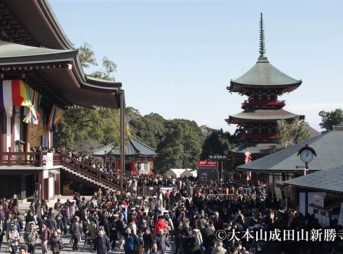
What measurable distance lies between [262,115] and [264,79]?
554cm

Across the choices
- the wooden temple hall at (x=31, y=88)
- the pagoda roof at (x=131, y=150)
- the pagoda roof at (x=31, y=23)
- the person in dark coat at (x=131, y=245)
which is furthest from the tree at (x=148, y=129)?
the person in dark coat at (x=131, y=245)

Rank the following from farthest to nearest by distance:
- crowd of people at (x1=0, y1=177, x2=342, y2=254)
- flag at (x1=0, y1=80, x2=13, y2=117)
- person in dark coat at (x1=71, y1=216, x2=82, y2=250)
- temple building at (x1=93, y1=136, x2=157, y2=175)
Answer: temple building at (x1=93, y1=136, x2=157, y2=175)
flag at (x1=0, y1=80, x2=13, y2=117)
person in dark coat at (x1=71, y1=216, x2=82, y2=250)
crowd of people at (x1=0, y1=177, x2=342, y2=254)

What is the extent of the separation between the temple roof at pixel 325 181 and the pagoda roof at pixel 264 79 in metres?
44.2

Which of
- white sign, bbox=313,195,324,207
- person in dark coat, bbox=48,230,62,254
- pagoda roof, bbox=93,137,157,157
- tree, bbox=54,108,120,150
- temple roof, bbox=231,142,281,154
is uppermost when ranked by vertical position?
tree, bbox=54,108,120,150

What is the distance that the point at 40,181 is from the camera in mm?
31531

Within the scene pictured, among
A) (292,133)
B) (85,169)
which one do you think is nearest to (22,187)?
(85,169)

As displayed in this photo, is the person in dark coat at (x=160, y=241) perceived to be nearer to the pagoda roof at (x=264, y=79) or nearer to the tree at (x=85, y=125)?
the tree at (x=85, y=125)

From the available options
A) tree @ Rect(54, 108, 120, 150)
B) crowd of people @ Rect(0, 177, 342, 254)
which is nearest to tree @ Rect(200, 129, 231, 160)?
tree @ Rect(54, 108, 120, 150)

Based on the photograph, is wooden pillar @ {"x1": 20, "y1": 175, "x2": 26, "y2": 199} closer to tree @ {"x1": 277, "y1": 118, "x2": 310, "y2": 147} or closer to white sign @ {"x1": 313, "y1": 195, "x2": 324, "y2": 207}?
white sign @ {"x1": 313, "y1": 195, "x2": 324, "y2": 207}

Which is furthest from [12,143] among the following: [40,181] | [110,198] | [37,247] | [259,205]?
[259,205]

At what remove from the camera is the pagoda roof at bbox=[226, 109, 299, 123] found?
215ft

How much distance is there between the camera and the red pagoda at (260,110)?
65625mm

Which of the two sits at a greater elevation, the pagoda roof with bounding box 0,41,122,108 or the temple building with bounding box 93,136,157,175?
the pagoda roof with bounding box 0,41,122,108

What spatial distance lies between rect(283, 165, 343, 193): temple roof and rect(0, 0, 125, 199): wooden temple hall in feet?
45.0
